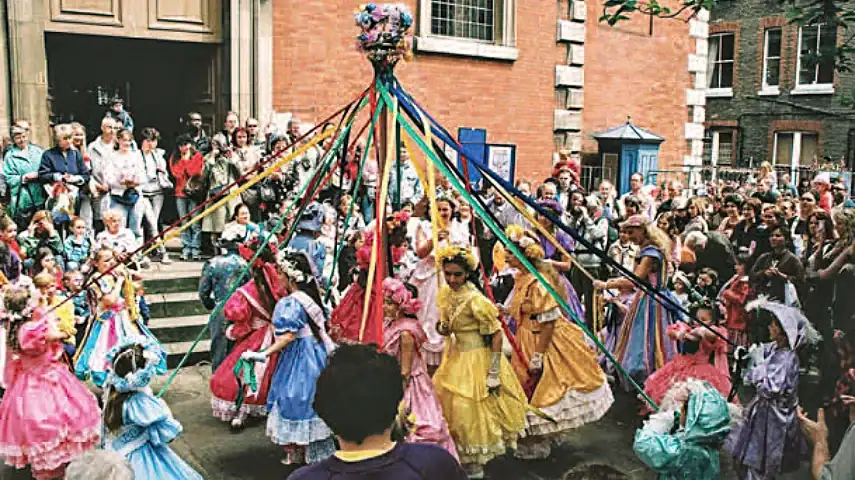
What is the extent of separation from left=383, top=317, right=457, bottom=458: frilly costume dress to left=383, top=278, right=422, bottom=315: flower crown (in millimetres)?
78

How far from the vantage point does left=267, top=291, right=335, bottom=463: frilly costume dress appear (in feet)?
17.9

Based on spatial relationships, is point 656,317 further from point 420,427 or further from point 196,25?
point 196,25

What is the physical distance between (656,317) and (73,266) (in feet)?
18.0

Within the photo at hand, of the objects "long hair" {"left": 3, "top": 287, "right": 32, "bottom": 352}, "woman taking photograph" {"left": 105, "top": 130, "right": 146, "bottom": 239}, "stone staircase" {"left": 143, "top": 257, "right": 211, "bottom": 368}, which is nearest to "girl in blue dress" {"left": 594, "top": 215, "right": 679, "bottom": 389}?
"stone staircase" {"left": 143, "top": 257, "right": 211, "bottom": 368}

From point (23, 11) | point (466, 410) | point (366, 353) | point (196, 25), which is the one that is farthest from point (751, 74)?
point (366, 353)

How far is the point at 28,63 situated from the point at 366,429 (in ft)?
30.3

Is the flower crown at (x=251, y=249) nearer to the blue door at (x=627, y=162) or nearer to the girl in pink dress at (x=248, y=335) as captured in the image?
the girl in pink dress at (x=248, y=335)

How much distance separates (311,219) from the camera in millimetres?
Answer: 8648

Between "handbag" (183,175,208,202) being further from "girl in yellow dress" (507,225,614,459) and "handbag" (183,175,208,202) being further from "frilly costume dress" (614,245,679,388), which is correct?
"frilly costume dress" (614,245,679,388)

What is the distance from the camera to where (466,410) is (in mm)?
5258

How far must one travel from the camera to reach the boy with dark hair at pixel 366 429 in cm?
238

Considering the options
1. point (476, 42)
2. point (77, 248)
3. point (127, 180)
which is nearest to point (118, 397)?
point (77, 248)

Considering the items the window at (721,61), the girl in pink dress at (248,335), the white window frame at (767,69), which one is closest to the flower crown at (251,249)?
the girl in pink dress at (248,335)

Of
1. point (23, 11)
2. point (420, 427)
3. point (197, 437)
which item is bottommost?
point (197, 437)
